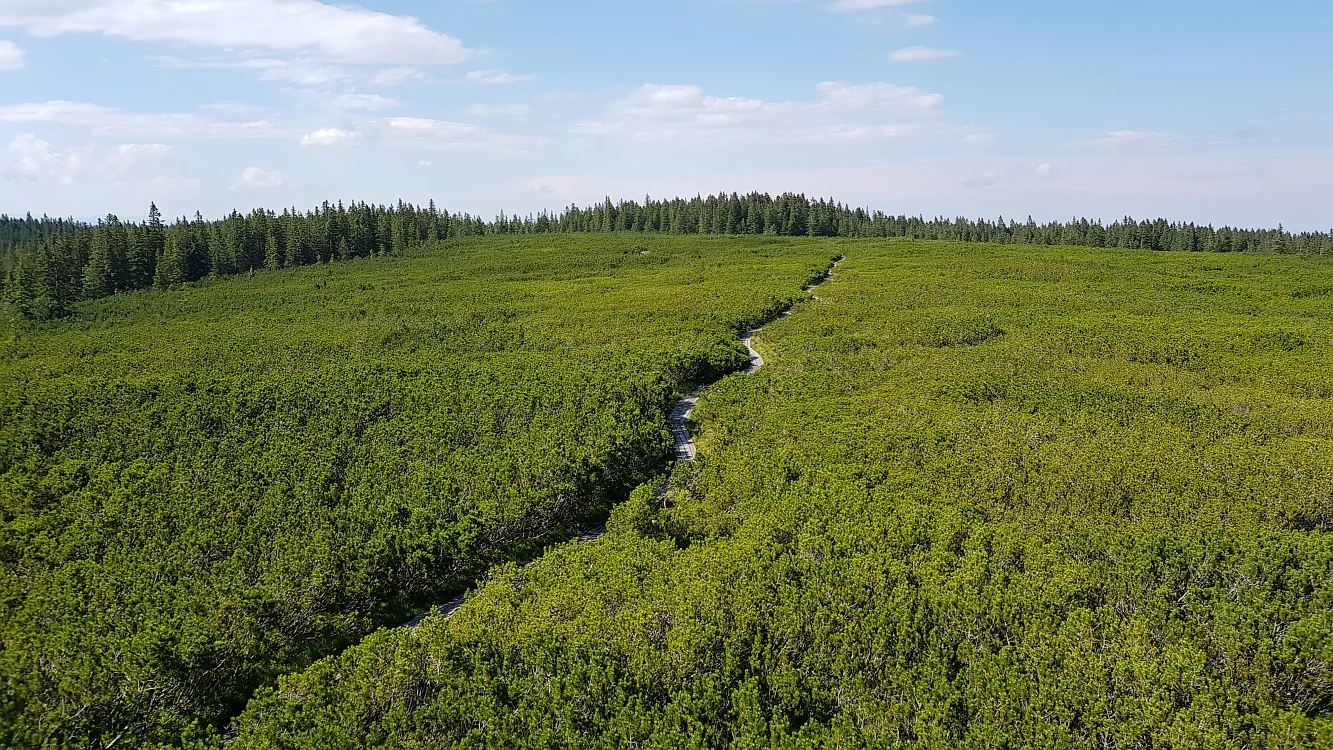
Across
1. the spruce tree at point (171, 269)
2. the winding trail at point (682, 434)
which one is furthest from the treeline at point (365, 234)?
the winding trail at point (682, 434)

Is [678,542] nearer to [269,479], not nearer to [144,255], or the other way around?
[269,479]

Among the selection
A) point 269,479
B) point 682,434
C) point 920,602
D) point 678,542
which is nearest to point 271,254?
point 269,479

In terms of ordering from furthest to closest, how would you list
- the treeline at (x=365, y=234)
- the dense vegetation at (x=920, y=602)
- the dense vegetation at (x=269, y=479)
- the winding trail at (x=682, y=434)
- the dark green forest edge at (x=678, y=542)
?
the treeline at (x=365, y=234) → the winding trail at (x=682, y=434) → the dense vegetation at (x=269, y=479) → the dark green forest edge at (x=678, y=542) → the dense vegetation at (x=920, y=602)

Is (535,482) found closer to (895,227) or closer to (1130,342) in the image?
(1130,342)

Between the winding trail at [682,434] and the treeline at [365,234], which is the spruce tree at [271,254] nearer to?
the treeline at [365,234]

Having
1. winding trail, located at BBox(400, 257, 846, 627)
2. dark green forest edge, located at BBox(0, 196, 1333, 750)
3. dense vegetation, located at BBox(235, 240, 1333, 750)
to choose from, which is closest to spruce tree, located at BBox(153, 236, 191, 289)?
dark green forest edge, located at BBox(0, 196, 1333, 750)

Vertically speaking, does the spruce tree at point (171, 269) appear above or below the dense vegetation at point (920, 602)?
above

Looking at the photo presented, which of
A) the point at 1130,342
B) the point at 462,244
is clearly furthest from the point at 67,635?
the point at 462,244

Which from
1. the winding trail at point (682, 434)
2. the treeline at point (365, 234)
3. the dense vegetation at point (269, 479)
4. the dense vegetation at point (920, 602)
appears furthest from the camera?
the treeline at point (365, 234)

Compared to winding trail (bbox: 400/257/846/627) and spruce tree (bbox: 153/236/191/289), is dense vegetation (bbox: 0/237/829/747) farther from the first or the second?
spruce tree (bbox: 153/236/191/289)
